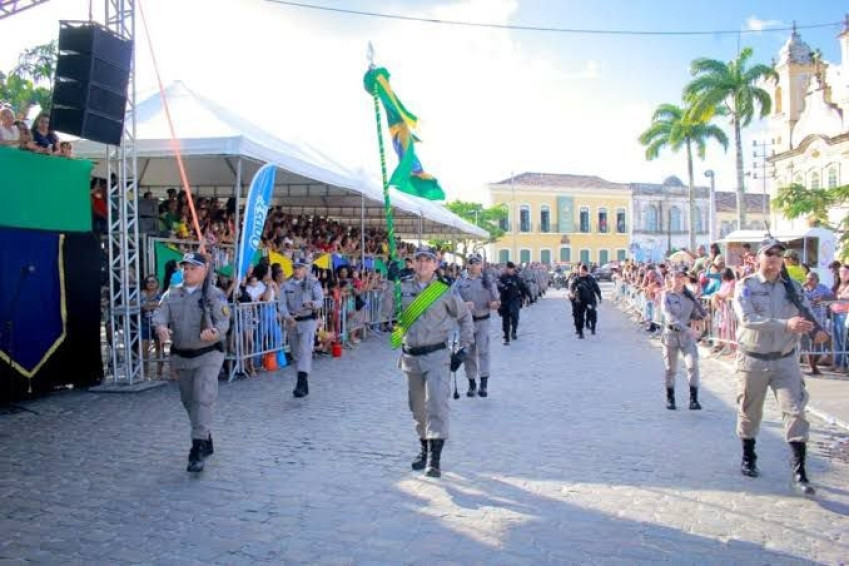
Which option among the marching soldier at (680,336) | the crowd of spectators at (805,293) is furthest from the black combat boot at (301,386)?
the crowd of spectators at (805,293)

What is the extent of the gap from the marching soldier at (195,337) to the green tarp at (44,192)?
380cm

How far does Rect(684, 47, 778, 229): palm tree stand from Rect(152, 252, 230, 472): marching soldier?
111ft

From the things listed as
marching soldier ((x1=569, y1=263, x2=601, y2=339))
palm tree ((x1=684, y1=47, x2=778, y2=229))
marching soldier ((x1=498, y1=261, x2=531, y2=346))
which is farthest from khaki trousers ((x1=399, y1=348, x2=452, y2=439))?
palm tree ((x1=684, y1=47, x2=778, y2=229))

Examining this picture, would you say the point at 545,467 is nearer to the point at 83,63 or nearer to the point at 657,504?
the point at 657,504

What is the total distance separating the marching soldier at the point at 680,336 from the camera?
8461mm

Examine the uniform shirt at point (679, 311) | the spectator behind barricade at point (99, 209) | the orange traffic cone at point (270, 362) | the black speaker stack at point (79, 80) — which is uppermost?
the black speaker stack at point (79, 80)

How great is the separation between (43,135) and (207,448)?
5.62m

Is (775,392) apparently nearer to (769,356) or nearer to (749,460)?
(769,356)

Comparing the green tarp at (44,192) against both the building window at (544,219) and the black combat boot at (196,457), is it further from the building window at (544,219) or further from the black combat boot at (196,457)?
the building window at (544,219)

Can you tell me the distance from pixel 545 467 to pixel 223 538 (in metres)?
2.75

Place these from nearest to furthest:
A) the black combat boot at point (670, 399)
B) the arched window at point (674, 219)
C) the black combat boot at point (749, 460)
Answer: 1. the black combat boot at point (749, 460)
2. the black combat boot at point (670, 399)
3. the arched window at point (674, 219)

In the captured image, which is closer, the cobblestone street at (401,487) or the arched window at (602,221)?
the cobblestone street at (401,487)

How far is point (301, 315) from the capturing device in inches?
378

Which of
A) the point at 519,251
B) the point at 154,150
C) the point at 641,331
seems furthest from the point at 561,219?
the point at 154,150
